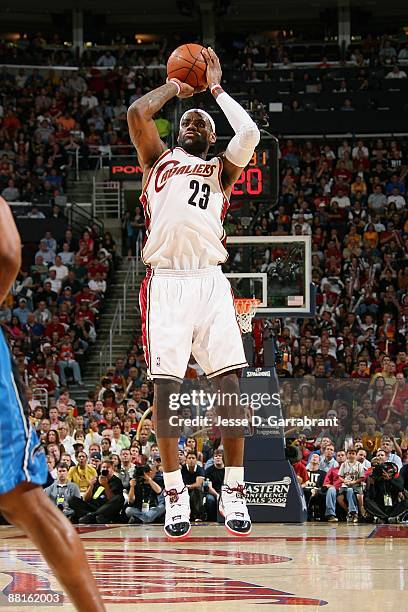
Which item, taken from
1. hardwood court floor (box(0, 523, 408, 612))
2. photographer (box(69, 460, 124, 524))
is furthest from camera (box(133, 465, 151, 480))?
hardwood court floor (box(0, 523, 408, 612))

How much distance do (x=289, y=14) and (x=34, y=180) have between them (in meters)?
9.60

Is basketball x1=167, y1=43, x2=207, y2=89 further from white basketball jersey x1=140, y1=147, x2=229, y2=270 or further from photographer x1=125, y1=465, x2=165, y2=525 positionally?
photographer x1=125, y1=465, x2=165, y2=525

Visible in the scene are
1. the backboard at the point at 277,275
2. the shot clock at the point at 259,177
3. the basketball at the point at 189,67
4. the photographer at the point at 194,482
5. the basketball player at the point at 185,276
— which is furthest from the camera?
the photographer at the point at 194,482

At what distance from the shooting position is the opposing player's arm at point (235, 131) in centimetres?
649

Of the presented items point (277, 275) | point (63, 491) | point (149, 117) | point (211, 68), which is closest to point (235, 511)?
point (149, 117)

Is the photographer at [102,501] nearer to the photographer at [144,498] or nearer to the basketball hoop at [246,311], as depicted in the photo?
the photographer at [144,498]

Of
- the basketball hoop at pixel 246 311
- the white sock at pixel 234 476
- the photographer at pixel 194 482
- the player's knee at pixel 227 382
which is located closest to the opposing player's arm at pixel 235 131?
the player's knee at pixel 227 382

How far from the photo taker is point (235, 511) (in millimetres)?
6324

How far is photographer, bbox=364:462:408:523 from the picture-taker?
42.2 feet

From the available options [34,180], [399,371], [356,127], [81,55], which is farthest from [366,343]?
[81,55]

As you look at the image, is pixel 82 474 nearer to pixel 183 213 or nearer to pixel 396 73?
pixel 183 213

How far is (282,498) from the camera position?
1279cm

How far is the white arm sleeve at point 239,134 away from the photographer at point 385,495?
23.3ft

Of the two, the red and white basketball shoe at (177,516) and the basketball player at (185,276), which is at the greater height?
the basketball player at (185,276)
